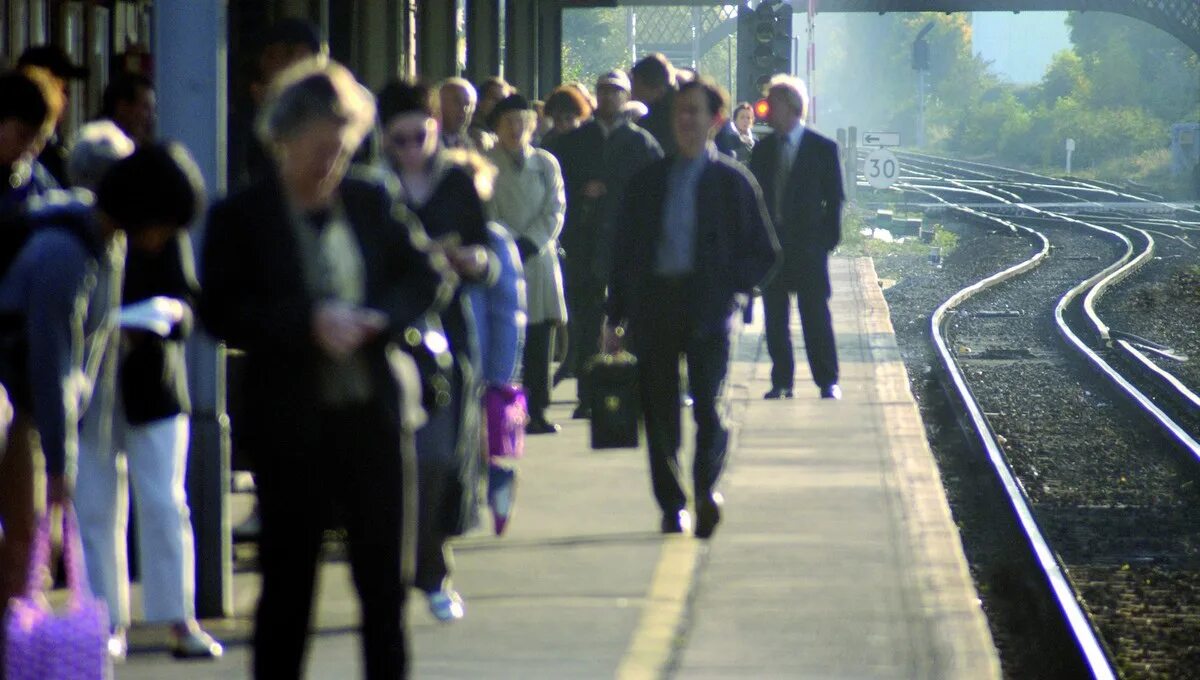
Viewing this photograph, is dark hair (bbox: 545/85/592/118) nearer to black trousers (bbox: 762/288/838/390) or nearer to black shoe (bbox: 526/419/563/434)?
black shoe (bbox: 526/419/563/434)

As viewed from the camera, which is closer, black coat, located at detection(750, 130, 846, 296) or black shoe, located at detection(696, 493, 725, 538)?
black shoe, located at detection(696, 493, 725, 538)

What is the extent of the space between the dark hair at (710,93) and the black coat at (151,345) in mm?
2648

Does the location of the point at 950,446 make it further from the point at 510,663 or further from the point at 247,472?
the point at 510,663

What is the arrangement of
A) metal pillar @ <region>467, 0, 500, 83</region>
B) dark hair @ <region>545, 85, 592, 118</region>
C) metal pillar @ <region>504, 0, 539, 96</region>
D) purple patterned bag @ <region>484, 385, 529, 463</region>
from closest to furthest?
1. purple patterned bag @ <region>484, 385, 529, 463</region>
2. dark hair @ <region>545, 85, 592, 118</region>
3. metal pillar @ <region>467, 0, 500, 83</region>
4. metal pillar @ <region>504, 0, 539, 96</region>

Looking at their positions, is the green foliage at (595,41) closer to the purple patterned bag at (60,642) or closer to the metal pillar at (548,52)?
the metal pillar at (548,52)

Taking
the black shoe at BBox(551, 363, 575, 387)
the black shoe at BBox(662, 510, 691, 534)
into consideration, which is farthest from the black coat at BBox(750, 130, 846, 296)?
the black shoe at BBox(662, 510, 691, 534)

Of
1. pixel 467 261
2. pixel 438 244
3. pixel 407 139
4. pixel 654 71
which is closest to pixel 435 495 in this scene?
pixel 438 244

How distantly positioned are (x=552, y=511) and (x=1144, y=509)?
12.9 ft

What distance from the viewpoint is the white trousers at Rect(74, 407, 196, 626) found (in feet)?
18.9

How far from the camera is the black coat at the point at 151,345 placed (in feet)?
18.9

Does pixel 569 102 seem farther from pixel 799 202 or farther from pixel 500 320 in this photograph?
pixel 500 320

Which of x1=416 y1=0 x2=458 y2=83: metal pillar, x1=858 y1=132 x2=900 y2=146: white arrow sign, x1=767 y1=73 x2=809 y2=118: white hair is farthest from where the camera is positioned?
x1=858 y1=132 x2=900 y2=146: white arrow sign

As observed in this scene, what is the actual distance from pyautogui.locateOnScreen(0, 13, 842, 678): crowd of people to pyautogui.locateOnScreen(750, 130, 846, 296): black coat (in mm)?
2376

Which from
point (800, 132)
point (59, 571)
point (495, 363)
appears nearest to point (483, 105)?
point (800, 132)
